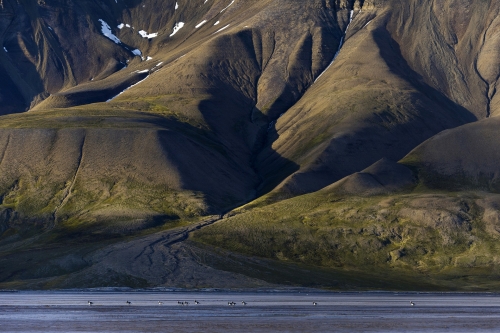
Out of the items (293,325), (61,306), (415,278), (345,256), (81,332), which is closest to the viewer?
(81,332)

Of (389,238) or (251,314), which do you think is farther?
(389,238)

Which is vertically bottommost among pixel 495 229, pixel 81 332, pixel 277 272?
pixel 495 229

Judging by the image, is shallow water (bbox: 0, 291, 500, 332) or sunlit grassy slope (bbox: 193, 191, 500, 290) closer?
shallow water (bbox: 0, 291, 500, 332)

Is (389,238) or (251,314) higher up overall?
(251,314)

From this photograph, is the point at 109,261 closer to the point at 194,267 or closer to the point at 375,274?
the point at 194,267

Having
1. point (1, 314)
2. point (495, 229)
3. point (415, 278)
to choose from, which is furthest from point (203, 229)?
point (1, 314)

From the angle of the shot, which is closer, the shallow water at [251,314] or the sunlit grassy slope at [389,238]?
the shallow water at [251,314]

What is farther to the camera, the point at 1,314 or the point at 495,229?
the point at 495,229

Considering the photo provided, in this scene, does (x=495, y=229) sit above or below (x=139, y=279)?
below
